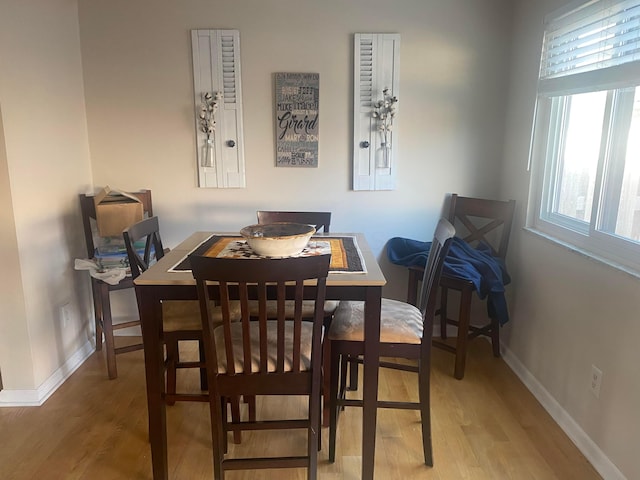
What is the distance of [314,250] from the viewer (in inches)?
85.0

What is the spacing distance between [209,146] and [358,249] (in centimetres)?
137

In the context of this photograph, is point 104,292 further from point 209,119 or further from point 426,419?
point 426,419

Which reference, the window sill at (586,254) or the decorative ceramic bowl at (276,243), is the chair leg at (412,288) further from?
the decorative ceramic bowl at (276,243)

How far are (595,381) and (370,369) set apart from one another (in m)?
1.01

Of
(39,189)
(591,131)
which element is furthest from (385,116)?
(39,189)

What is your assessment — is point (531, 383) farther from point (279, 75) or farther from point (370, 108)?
point (279, 75)

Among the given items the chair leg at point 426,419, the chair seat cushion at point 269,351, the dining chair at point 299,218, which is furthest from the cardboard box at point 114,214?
Answer: the chair leg at point 426,419

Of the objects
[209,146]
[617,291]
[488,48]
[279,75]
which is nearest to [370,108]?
[279,75]

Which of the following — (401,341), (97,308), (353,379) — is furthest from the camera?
(97,308)

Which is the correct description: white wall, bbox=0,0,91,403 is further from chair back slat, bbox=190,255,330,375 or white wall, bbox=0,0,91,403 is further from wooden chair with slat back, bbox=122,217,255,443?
chair back slat, bbox=190,255,330,375

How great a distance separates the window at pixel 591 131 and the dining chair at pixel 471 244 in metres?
0.27

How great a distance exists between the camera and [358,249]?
2.24 metres

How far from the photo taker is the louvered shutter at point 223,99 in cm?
296

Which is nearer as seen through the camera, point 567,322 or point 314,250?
point 314,250
